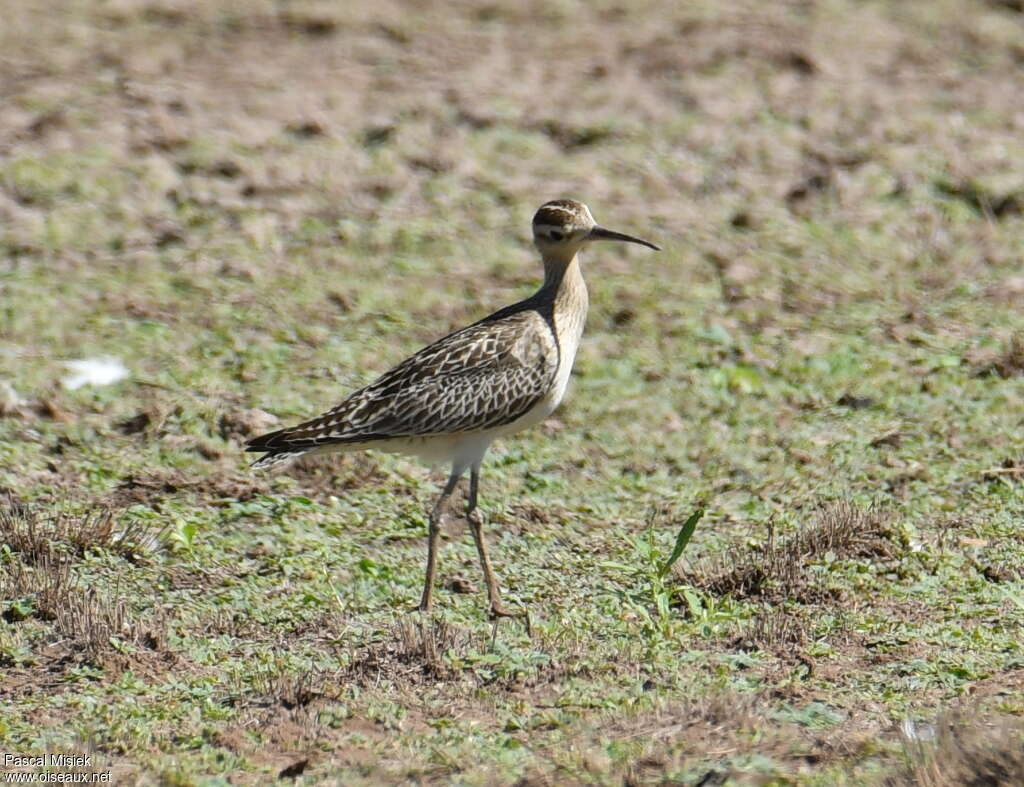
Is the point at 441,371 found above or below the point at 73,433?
above

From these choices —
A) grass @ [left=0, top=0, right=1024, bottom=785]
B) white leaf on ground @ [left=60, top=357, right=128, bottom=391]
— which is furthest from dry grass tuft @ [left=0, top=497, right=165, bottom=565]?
white leaf on ground @ [left=60, top=357, right=128, bottom=391]

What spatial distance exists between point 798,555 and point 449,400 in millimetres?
1765

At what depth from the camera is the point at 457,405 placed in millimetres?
8047

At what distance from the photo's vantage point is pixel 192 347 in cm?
1059

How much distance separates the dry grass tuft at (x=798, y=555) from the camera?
7.62m

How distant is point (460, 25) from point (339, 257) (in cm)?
512

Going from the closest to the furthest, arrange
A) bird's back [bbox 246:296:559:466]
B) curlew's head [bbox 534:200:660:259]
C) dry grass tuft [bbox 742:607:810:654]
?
dry grass tuft [bbox 742:607:810:654]
bird's back [bbox 246:296:559:466]
curlew's head [bbox 534:200:660:259]

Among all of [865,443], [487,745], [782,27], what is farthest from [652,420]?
[782,27]

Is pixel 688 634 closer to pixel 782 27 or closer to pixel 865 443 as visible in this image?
pixel 865 443

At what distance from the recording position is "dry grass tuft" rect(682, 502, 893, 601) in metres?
7.62

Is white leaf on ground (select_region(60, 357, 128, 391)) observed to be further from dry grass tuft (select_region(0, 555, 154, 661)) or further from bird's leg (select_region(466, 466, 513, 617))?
bird's leg (select_region(466, 466, 513, 617))

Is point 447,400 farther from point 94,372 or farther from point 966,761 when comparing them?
point 966,761

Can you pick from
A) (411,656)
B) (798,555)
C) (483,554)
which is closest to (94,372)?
(483,554)

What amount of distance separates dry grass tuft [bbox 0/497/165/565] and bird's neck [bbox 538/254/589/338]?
86.7 inches
